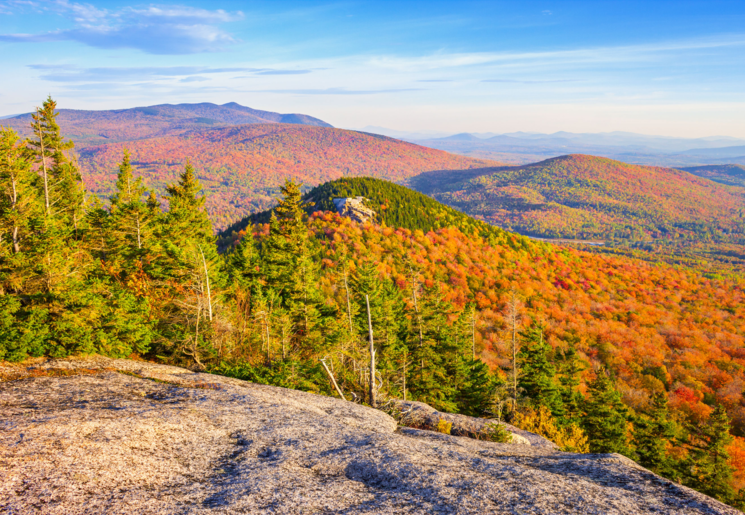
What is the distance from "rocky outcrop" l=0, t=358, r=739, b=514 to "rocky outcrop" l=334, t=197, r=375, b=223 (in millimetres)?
107103

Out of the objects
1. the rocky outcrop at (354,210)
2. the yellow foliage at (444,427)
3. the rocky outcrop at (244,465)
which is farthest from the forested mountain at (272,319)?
the rocky outcrop at (354,210)

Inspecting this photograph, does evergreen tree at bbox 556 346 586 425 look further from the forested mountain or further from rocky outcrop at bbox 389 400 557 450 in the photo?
rocky outcrop at bbox 389 400 557 450

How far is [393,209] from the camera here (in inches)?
5418

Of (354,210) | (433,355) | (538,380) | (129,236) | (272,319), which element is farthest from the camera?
(354,210)

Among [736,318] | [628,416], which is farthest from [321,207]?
[736,318]

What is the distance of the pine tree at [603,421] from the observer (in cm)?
3756

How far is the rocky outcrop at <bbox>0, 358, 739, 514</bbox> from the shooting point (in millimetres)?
7570

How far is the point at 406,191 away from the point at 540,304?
72631 millimetres

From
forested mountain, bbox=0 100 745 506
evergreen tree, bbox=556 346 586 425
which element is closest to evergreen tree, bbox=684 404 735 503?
forested mountain, bbox=0 100 745 506

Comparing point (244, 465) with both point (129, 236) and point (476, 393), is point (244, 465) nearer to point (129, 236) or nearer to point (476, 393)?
point (129, 236)

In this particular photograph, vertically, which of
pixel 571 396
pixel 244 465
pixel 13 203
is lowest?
pixel 571 396

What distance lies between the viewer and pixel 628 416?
47.2 meters

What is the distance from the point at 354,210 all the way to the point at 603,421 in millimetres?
93773

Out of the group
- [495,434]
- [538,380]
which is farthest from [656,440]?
[495,434]
